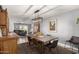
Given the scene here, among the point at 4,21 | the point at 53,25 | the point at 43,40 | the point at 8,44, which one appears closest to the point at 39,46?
the point at 43,40

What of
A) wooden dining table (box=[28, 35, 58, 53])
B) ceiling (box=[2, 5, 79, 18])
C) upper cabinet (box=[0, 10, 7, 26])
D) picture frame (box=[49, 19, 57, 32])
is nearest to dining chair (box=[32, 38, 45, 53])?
wooden dining table (box=[28, 35, 58, 53])

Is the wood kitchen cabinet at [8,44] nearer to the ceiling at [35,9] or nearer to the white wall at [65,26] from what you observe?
the ceiling at [35,9]

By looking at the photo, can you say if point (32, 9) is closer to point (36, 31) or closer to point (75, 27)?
point (36, 31)

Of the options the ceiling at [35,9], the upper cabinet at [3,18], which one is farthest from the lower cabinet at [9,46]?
the ceiling at [35,9]

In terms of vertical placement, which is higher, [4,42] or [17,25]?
[17,25]

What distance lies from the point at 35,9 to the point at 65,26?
0.74 meters

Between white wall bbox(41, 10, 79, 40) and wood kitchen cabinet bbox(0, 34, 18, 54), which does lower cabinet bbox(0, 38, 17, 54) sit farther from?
white wall bbox(41, 10, 79, 40)

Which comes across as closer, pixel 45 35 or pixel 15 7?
pixel 15 7

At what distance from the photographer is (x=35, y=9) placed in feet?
7.36
